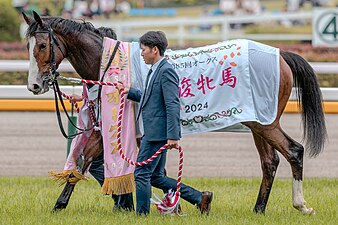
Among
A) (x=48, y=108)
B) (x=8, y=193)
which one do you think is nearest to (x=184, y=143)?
(x=48, y=108)

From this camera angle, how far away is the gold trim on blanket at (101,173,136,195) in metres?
7.18

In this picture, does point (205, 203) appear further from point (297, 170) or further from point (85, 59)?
point (85, 59)

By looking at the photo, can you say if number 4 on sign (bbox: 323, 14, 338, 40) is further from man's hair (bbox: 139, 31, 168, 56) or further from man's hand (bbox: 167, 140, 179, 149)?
man's hand (bbox: 167, 140, 179, 149)

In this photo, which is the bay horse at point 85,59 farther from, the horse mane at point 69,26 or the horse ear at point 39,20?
the horse ear at point 39,20

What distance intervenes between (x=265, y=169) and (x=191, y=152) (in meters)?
2.16

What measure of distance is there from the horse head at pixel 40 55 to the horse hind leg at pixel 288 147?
1567 mm

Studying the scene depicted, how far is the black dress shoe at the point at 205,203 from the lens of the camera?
724 cm

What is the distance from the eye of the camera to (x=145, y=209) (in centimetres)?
696

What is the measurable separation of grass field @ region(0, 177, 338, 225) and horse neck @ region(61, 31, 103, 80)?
107 cm

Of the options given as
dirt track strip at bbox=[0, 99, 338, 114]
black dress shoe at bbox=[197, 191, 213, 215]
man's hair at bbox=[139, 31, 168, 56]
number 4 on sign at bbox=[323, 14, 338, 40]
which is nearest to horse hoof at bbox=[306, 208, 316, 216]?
black dress shoe at bbox=[197, 191, 213, 215]

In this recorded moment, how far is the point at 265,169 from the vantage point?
7629 millimetres

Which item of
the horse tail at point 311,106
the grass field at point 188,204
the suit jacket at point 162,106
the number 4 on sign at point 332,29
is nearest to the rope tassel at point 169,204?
the grass field at point 188,204

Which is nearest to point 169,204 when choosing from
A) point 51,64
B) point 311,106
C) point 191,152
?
point 51,64

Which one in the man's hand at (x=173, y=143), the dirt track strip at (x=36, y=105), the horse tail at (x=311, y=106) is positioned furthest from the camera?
the dirt track strip at (x=36, y=105)
